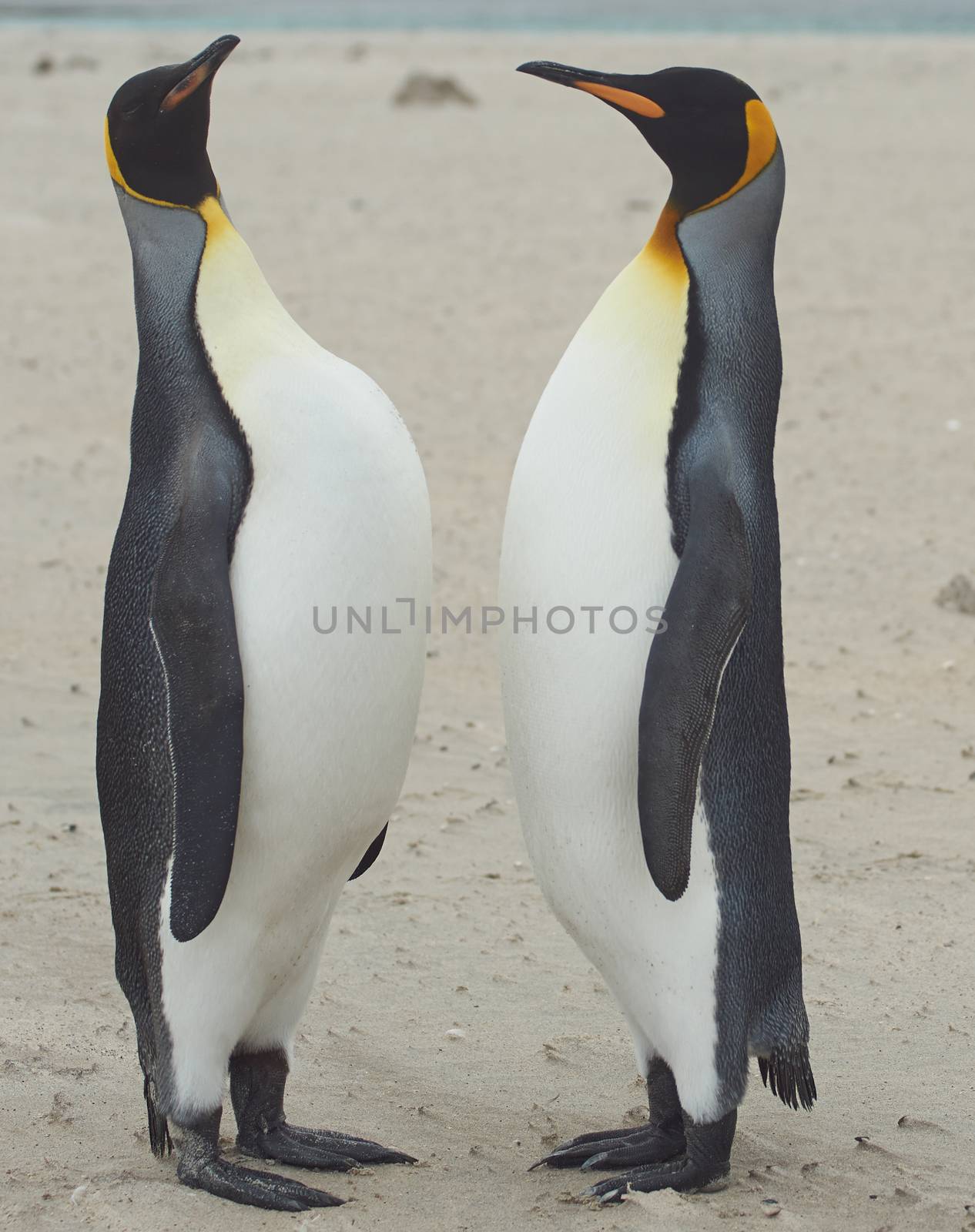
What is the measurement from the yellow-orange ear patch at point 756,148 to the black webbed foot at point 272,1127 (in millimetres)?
1767

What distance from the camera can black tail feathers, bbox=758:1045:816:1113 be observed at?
2.96 meters

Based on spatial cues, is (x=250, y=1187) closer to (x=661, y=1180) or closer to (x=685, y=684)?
(x=661, y=1180)

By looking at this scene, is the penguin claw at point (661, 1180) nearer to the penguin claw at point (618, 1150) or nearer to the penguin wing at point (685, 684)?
the penguin claw at point (618, 1150)

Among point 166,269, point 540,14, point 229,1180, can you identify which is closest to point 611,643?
point 166,269

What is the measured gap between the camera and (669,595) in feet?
9.09

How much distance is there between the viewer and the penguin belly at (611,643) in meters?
2.85

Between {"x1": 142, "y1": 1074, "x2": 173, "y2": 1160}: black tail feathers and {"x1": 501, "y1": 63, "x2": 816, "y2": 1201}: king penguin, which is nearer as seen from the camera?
{"x1": 501, "y1": 63, "x2": 816, "y2": 1201}: king penguin

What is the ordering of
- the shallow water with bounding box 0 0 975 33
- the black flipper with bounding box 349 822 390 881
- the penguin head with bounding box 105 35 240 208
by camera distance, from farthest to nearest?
the shallow water with bounding box 0 0 975 33 → the black flipper with bounding box 349 822 390 881 → the penguin head with bounding box 105 35 240 208

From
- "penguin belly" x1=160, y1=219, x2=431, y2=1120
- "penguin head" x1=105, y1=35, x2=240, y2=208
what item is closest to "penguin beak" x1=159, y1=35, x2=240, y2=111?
"penguin head" x1=105, y1=35, x2=240, y2=208

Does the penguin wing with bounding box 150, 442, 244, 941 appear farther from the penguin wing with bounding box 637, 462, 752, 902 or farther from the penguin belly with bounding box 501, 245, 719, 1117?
the penguin wing with bounding box 637, 462, 752, 902

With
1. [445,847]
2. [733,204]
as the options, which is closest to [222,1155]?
[445,847]

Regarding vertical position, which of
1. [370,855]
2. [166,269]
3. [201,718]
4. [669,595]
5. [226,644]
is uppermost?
[166,269]

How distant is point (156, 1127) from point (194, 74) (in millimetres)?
1881

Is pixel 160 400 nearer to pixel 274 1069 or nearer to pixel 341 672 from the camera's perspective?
pixel 341 672
